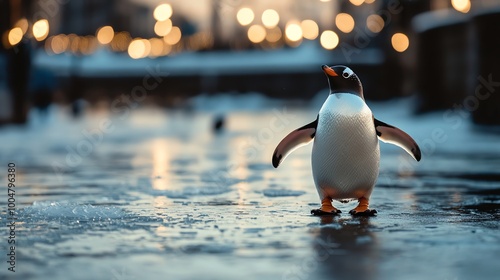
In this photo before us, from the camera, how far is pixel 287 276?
5855 millimetres

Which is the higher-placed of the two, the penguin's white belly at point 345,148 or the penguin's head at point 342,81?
the penguin's head at point 342,81

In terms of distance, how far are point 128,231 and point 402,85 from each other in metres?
57.3

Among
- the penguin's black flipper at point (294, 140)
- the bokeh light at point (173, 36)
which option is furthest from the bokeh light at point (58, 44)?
the penguin's black flipper at point (294, 140)

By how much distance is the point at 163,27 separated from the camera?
121 metres

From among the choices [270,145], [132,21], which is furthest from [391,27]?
[132,21]

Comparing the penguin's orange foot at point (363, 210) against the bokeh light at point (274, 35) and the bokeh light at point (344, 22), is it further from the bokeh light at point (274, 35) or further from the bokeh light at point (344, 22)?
the bokeh light at point (274, 35)

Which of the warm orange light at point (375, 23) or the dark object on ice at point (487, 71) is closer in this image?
the dark object on ice at point (487, 71)

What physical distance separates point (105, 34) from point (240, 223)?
11585 cm

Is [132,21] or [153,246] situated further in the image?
[132,21]

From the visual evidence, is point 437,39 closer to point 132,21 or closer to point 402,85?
point 402,85

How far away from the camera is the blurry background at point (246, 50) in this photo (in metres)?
32.2

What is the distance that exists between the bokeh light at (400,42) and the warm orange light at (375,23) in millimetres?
6513

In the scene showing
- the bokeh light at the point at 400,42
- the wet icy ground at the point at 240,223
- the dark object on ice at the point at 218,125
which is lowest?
the wet icy ground at the point at 240,223

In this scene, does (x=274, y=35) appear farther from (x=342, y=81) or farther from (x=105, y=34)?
(x=342, y=81)
